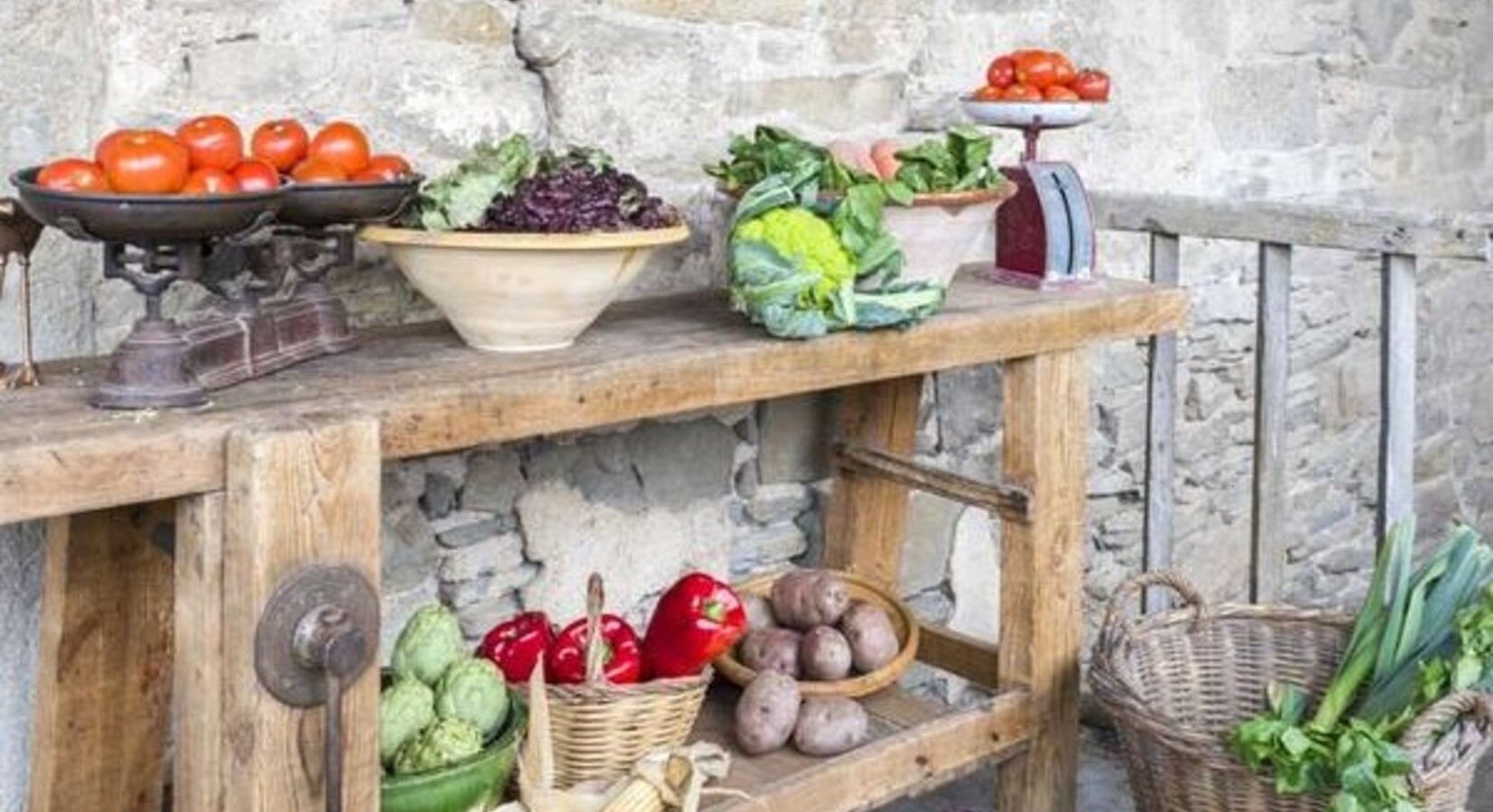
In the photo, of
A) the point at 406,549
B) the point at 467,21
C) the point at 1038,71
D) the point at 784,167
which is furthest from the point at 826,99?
the point at 406,549

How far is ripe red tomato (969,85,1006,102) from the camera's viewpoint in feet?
9.42

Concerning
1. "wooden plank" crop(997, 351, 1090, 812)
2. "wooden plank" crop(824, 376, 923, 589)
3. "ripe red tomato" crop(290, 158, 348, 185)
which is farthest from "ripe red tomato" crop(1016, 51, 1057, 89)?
"ripe red tomato" crop(290, 158, 348, 185)

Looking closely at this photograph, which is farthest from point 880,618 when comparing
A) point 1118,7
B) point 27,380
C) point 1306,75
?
point 1306,75

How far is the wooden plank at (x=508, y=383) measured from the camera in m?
1.72

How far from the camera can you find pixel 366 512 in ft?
6.17

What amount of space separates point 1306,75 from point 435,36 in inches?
97.1

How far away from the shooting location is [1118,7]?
3.68 metres

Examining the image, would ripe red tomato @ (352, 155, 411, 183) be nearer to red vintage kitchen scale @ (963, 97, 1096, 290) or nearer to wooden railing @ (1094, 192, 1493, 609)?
red vintage kitchen scale @ (963, 97, 1096, 290)

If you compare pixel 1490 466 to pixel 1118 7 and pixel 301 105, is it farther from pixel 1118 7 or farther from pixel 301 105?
pixel 301 105

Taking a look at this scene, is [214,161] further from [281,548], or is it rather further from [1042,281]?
[1042,281]

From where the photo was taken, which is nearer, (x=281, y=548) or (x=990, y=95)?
(x=281, y=548)

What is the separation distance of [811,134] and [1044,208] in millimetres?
440

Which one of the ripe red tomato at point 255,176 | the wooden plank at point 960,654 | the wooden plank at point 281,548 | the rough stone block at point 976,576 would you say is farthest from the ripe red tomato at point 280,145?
the rough stone block at point 976,576

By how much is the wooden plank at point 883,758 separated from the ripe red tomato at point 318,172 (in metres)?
0.95
